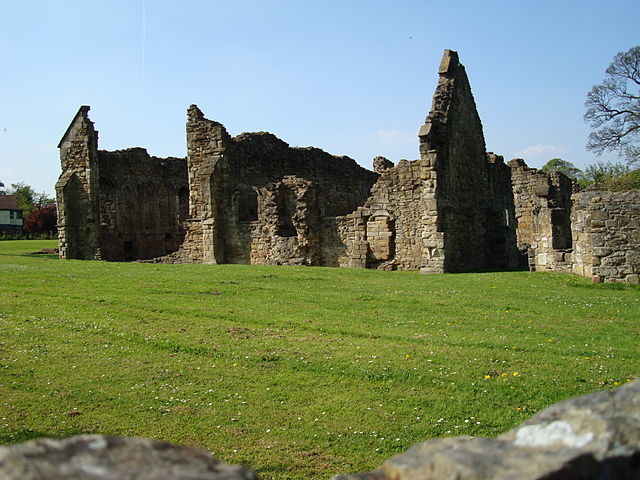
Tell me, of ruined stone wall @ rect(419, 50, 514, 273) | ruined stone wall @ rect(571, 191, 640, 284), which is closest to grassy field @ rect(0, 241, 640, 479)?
ruined stone wall @ rect(571, 191, 640, 284)

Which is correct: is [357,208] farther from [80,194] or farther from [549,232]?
[80,194]

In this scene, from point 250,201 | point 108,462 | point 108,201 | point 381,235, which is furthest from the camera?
point 108,201

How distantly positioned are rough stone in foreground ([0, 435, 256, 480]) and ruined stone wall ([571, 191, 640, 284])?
16.8 meters

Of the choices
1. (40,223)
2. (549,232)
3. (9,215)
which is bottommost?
(549,232)

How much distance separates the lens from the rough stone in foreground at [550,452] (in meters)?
2.09

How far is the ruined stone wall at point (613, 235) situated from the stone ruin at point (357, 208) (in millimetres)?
27

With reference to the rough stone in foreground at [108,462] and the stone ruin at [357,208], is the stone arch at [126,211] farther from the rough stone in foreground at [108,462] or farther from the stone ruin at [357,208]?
the rough stone in foreground at [108,462]

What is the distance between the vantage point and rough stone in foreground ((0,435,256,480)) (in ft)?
6.07

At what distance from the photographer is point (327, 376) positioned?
798 cm

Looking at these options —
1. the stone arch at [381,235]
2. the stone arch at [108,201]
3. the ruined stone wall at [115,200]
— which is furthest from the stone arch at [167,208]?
the stone arch at [381,235]

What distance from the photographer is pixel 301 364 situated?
852 centimetres

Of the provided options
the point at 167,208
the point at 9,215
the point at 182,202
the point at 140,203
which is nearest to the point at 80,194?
the point at 140,203

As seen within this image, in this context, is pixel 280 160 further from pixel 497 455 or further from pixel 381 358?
pixel 497 455

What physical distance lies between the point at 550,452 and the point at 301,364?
6.46 meters
